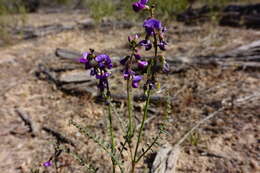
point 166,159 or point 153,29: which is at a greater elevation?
point 153,29

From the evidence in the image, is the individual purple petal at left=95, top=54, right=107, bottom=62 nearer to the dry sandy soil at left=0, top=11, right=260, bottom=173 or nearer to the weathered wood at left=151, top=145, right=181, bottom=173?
the dry sandy soil at left=0, top=11, right=260, bottom=173

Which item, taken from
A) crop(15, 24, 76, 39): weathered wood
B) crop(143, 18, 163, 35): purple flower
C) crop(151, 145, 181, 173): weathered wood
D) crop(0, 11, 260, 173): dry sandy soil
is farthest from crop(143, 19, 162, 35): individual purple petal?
crop(15, 24, 76, 39): weathered wood

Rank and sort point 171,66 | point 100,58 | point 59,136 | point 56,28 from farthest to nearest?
point 56,28, point 171,66, point 59,136, point 100,58

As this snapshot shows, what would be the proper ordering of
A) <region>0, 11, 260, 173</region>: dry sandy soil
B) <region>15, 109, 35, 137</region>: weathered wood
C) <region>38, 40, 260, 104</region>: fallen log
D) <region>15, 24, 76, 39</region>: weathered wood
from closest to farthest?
<region>0, 11, 260, 173</region>: dry sandy soil < <region>15, 109, 35, 137</region>: weathered wood < <region>38, 40, 260, 104</region>: fallen log < <region>15, 24, 76, 39</region>: weathered wood

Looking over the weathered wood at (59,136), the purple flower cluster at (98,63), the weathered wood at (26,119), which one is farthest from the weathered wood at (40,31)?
the purple flower cluster at (98,63)

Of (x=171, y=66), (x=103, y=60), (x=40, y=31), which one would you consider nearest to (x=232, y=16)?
(x=171, y=66)

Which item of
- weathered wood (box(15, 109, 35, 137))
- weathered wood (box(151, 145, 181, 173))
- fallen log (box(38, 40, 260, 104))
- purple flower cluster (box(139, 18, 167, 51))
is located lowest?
weathered wood (box(151, 145, 181, 173))

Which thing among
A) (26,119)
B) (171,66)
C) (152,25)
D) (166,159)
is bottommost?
(166,159)

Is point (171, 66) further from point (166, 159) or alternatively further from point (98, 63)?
point (98, 63)

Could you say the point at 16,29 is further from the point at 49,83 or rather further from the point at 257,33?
the point at 257,33
